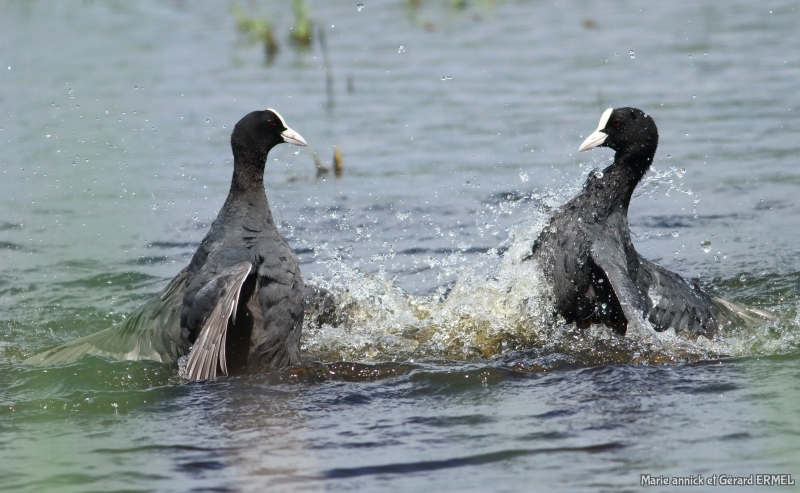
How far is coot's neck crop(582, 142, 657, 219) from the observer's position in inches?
209

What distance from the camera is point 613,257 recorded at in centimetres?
504

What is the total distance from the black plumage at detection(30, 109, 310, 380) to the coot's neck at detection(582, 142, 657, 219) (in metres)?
1.45

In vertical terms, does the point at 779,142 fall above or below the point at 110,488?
above

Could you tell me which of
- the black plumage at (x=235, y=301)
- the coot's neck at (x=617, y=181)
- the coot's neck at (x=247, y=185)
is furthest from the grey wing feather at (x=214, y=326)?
the coot's neck at (x=617, y=181)

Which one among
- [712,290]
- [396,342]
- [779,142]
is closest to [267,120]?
[396,342]

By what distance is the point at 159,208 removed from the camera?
7.54 m

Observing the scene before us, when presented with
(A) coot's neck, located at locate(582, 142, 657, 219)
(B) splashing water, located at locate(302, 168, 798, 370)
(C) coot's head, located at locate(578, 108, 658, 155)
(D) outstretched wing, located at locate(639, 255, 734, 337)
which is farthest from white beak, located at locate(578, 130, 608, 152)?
(D) outstretched wing, located at locate(639, 255, 734, 337)

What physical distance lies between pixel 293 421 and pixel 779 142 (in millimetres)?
5141

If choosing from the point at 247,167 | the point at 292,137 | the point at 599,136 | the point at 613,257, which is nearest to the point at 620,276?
the point at 613,257

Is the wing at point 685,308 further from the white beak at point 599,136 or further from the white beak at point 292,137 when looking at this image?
the white beak at point 292,137

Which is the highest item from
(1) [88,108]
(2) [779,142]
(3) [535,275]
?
(1) [88,108]

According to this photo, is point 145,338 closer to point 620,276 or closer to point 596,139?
point 620,276

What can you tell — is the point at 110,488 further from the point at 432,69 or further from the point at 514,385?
the point at 432,69

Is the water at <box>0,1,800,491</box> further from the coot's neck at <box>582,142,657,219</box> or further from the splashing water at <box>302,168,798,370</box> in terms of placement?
the coot's neck at <box>582,142,657,219</box>
